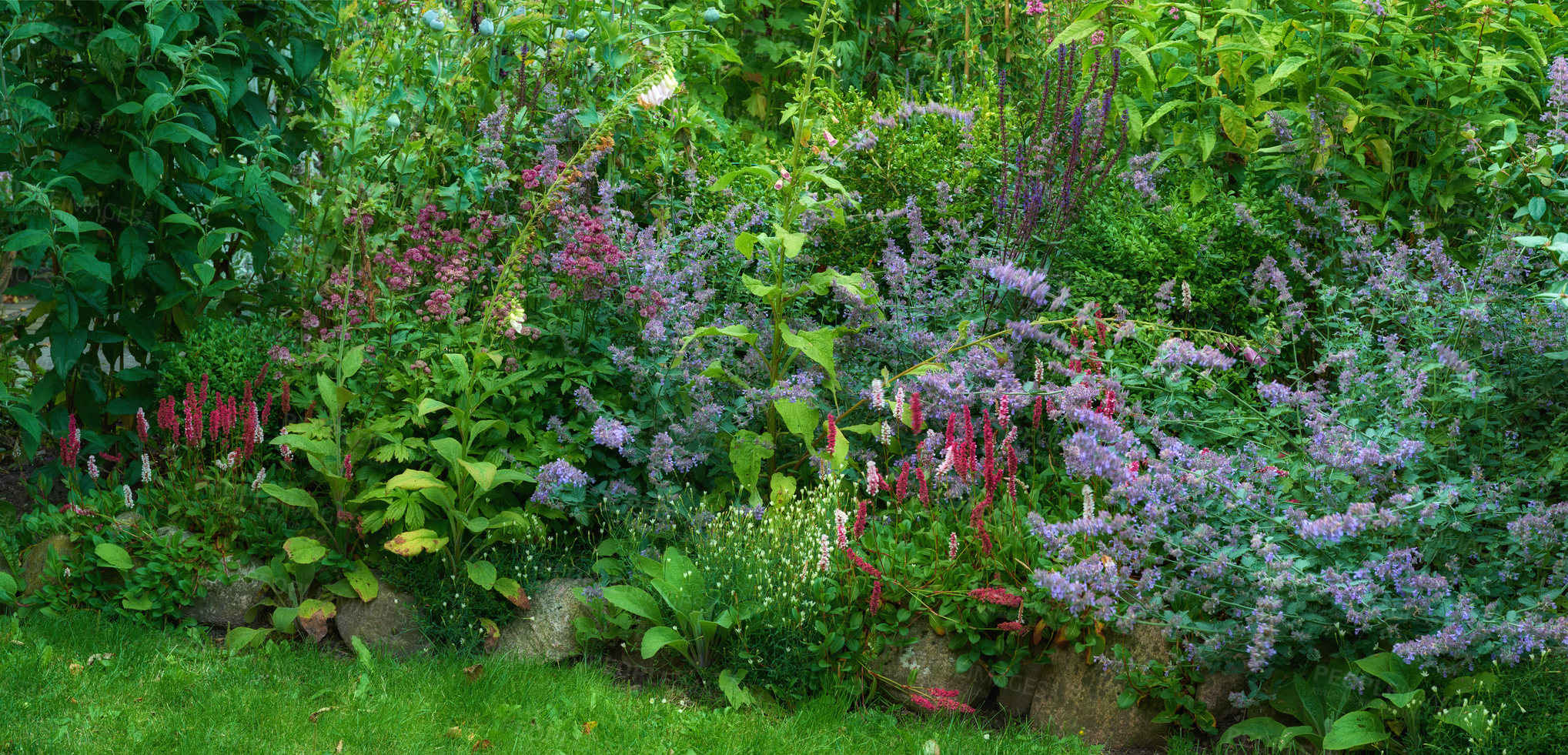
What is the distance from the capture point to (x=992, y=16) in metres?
6.41

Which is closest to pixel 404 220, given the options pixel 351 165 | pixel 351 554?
pixel 351 165

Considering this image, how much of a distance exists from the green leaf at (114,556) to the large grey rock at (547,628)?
1.29 m

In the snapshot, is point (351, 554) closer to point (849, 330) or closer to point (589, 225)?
point (589, 225)

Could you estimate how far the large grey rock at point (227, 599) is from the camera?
153 inches

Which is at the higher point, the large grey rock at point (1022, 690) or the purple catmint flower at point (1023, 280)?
the purple catmint flower at point (1023, 280)

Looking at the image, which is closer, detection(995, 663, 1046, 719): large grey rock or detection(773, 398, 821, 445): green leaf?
detection(995, 663, 1046, 719): large grey rock

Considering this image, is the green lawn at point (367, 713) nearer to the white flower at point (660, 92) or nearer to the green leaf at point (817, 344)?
the green leaf at point (817, 344)

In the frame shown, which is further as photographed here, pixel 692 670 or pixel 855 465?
pixel 855 465

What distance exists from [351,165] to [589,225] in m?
1.13

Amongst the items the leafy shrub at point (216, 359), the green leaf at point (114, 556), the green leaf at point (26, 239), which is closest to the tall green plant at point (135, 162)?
the green leaf at point (26, 239)

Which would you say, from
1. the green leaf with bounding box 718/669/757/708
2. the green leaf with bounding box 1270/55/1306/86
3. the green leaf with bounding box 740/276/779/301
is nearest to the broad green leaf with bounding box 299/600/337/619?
the green leaf with bounding box 718/669/757/708

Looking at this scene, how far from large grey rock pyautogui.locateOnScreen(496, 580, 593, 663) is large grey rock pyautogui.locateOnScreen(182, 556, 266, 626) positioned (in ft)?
2.90

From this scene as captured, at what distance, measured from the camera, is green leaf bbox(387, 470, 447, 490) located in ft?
11.9

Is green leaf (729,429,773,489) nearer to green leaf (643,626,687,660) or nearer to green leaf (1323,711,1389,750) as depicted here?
green leaf (643,626,687,660)
